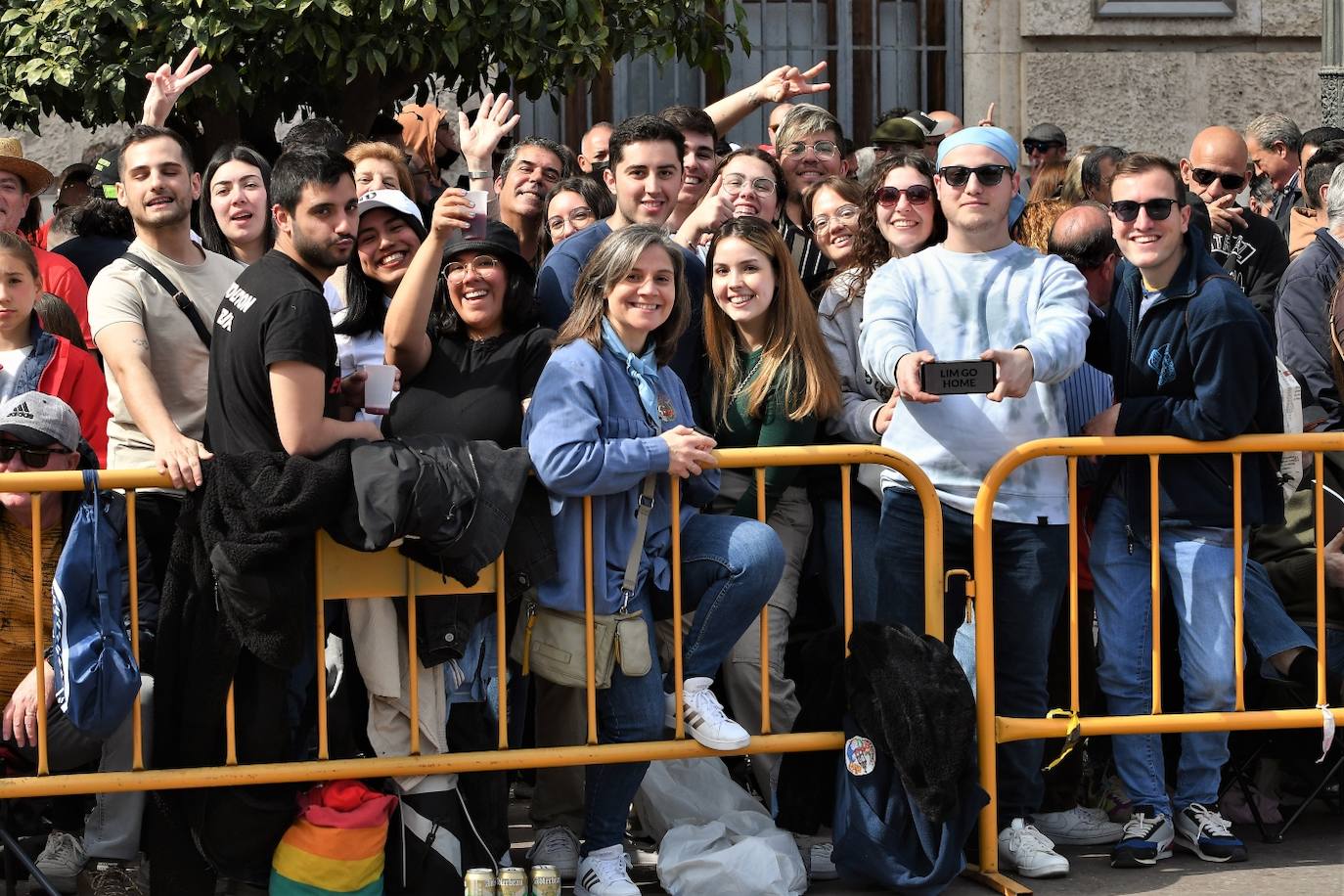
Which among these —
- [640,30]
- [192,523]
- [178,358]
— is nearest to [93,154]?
[640,30]

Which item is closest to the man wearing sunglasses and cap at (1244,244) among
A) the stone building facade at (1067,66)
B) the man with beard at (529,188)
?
the man with beard at (529,188)

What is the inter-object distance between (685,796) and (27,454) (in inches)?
84.0

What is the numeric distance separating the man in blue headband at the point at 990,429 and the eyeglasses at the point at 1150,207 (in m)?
0.26

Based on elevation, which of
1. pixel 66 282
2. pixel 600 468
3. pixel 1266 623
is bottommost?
pixel 1266 623

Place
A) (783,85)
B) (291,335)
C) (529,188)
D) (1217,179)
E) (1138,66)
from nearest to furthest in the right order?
(291,335)
(529,188)
(783,85)
(1217,179)
(1138,66)

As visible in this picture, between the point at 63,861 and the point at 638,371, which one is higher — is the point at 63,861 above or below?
below

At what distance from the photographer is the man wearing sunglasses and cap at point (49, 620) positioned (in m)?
5.07

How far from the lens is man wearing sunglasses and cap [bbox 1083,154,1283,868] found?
18.0 feet

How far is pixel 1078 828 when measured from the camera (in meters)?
5.82

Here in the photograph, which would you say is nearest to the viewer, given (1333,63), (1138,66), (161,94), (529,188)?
(161,94)

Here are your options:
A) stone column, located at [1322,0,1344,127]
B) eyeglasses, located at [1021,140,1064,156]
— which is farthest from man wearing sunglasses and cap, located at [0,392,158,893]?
eyeglasses, located at [1021,140,1064,156]

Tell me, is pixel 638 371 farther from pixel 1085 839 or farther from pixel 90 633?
pixel 1085 839

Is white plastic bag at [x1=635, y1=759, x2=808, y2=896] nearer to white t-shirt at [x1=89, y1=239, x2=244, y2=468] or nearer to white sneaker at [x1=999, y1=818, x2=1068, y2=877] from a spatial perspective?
white sneaker at [x1=999, y1=818, x2=1068, y2=877]

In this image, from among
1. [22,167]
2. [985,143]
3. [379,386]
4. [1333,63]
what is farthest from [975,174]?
[1333,63]
